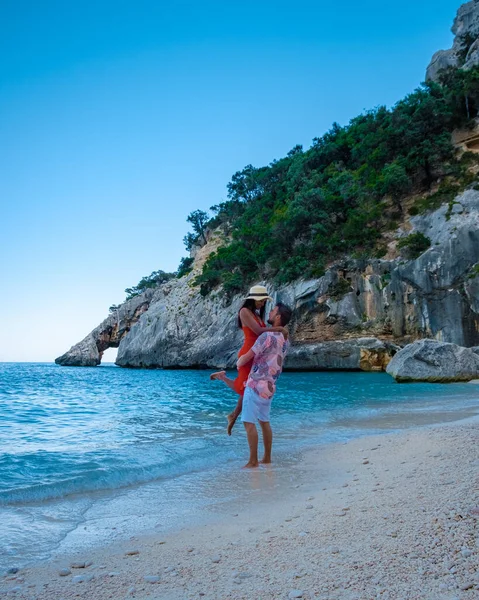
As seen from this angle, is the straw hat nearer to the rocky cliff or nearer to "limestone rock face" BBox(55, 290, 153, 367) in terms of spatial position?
the rocky cliff

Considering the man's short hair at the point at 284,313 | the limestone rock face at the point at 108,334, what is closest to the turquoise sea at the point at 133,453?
the man's short hair at the point at 284,313

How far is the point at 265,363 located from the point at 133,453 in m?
3.18

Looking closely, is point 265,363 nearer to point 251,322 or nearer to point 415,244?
point 251,322

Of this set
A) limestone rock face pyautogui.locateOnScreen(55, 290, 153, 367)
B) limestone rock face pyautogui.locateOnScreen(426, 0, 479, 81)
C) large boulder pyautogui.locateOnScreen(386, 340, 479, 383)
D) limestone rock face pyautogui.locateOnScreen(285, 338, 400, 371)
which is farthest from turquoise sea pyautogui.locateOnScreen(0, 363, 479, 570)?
limestone rock face pyautogui.locateOnScreen(55, 290, 153, 367)

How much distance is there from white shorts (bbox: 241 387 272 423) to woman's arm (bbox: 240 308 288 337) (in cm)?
87

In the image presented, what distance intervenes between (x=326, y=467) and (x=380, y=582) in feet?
13.4

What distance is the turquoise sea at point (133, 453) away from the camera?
182 inches

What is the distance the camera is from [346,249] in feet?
136

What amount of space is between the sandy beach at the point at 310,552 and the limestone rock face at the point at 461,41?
63187 millimetres

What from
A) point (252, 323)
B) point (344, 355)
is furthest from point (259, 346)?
point (344, 355)

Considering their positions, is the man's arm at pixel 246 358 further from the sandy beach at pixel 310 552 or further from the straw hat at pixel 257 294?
the sandy beach at pixel 310 552

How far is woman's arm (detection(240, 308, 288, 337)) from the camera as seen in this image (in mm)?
6259

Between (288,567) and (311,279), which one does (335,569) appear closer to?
(288,567)

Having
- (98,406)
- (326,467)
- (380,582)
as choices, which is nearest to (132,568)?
(380,582)
